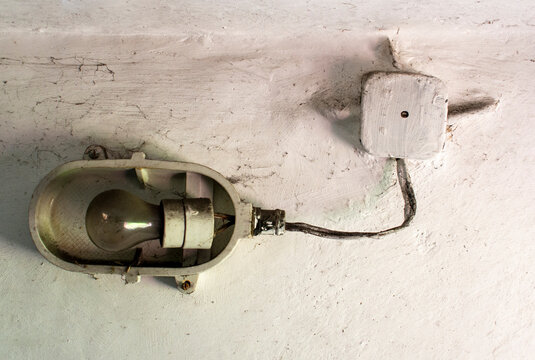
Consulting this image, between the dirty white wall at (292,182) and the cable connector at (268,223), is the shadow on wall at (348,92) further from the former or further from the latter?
the cable connector at (268,223)

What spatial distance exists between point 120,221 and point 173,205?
0.27ft

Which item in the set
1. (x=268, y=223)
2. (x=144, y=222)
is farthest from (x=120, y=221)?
(x=268, y=223)

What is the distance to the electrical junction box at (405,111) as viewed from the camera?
2.53 feet

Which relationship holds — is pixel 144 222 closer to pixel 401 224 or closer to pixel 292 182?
pixel 292 182

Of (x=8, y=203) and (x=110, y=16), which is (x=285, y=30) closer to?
(x=110, y=16)

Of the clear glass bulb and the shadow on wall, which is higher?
the shadow on wall

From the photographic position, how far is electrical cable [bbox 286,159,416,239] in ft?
2.63

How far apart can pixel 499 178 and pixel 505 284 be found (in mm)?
189

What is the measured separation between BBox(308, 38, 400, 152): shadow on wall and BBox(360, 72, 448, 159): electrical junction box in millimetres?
52

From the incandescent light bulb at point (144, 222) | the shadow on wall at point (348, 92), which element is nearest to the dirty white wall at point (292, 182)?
the shadow on wall at point (348, 92)

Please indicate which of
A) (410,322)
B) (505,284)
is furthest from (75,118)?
(505,284)

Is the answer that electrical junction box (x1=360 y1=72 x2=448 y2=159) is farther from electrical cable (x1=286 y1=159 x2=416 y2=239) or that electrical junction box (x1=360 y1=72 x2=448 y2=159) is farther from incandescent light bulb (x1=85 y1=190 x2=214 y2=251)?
incandescent light bulb (x1=85 y1=190 x2=214 y2=251)

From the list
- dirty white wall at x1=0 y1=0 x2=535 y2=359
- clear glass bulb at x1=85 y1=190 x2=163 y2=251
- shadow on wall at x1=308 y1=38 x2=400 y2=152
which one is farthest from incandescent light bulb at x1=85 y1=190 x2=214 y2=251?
shadow on wall at x1=308 y1=38 x2=400 y2=152

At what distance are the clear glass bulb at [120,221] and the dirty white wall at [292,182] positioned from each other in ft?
0.40
